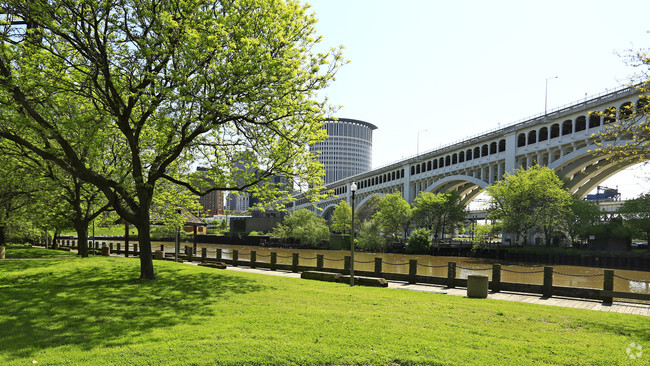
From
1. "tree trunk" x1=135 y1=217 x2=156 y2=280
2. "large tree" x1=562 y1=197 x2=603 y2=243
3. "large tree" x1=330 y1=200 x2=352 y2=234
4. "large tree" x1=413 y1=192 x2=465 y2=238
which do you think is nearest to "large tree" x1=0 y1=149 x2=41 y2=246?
"tree trunk" x1=135 y1=217 x2=156 y2=280

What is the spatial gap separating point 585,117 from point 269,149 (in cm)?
4653

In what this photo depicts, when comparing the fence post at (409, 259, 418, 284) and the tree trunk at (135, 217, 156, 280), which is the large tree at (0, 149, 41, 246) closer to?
the tree trunk at (135, 217, 156, 280)

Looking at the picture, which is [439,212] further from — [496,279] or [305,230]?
[496,279]

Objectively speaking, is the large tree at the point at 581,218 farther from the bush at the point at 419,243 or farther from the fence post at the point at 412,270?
the fence post at the point at 412,270

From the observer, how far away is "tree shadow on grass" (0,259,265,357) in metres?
7.30

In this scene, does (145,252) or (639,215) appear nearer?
(145,252)

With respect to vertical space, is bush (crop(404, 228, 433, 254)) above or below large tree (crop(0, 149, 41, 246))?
below

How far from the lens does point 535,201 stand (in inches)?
1806

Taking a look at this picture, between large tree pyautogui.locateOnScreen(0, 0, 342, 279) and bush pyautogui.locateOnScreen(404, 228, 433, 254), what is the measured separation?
4584 cm

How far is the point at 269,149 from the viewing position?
51.7 feet

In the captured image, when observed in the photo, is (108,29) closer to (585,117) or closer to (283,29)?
(283,29)

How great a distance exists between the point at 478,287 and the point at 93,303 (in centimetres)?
1307

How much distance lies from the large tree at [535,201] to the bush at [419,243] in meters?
12.6

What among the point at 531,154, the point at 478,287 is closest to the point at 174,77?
the point at 478,287
